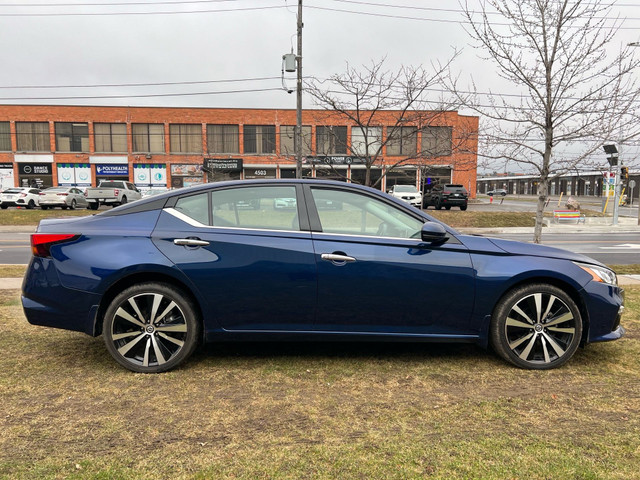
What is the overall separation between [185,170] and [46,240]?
47097 mm

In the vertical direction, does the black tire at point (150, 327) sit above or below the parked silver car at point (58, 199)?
below

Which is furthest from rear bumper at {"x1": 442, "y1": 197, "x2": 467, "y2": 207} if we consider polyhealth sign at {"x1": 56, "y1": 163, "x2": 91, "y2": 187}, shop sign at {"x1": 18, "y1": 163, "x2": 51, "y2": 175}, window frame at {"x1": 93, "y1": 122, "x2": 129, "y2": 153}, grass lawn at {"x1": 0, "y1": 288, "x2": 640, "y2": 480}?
shop sign at {"x1": 18, "y1": 163, "x2": 51, "y2": 175}

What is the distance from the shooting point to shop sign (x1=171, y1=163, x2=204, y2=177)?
158 feet

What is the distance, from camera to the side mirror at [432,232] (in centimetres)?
352

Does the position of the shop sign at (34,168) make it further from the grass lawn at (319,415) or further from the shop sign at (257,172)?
the grass lawn at (319,415)

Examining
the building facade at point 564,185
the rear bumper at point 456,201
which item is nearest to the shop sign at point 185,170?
the rear bumper at point 456,201

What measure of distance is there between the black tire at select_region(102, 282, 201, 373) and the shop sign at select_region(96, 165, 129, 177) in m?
49.2

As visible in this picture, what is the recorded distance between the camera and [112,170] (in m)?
48.0

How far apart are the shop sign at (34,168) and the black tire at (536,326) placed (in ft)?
179

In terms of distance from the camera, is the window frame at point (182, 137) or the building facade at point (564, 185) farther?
the building facade at point (564, 185)

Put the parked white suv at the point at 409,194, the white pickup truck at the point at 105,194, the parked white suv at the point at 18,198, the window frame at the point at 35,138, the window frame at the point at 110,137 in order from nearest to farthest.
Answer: the white pickup truck at the point at 105,194 < the parked white suv at the point at 409,194 < the parked white suv at the point at 18,198 < the window frame at the point at 110,137 < the window frame at the point at 35,138

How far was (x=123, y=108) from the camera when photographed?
47.7 meters

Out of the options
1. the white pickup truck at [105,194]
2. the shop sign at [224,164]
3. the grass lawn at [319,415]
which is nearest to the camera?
the grass lawn at [319,415]

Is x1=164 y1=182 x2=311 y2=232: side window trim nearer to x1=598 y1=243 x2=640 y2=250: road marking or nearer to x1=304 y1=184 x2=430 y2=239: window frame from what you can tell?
x1=304 y1=184 x2=430 y2=239: window frame
